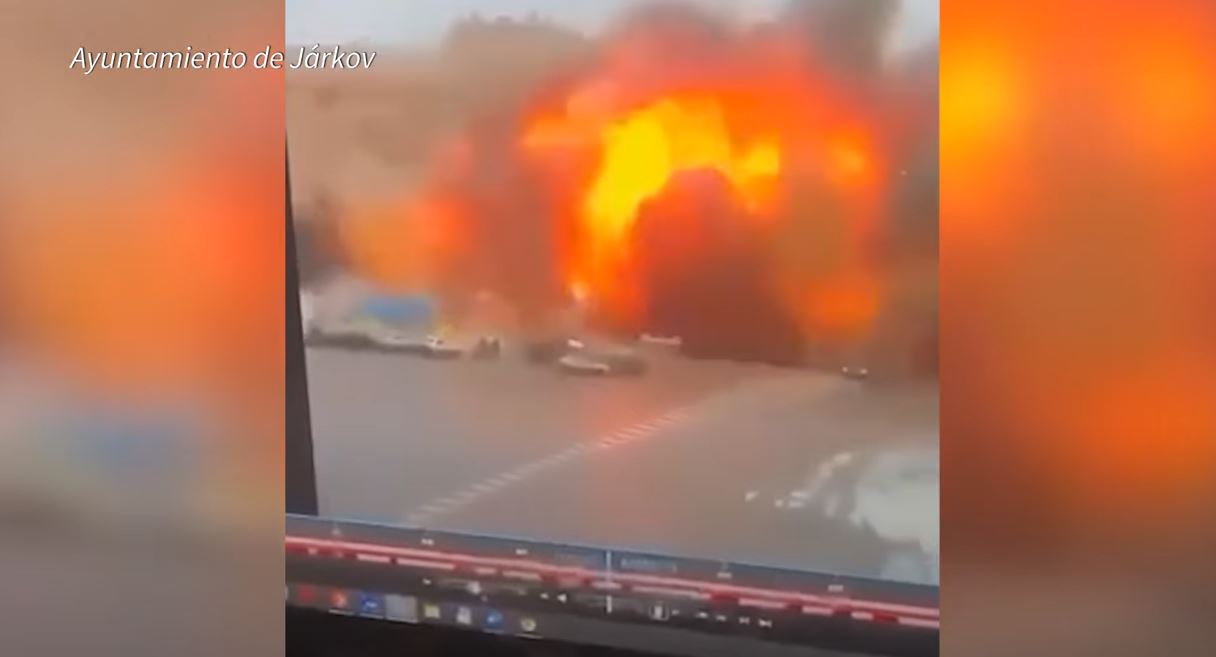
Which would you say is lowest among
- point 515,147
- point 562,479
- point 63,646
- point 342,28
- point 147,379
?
point 63,646

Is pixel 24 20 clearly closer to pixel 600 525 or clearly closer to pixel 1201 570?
pixel 600 525

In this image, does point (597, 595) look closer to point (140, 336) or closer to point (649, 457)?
point (649, 457)

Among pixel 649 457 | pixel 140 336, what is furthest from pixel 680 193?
pixel 140 336

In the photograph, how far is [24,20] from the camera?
3.61 ft

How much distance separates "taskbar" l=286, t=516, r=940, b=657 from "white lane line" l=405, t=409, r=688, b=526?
18 mm

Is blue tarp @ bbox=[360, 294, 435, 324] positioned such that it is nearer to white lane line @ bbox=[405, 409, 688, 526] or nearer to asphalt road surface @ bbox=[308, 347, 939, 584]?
asphalt road surface @ bbox=[308, 347, 939, 584]

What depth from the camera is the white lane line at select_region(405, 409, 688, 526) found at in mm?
935

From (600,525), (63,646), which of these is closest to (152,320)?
(63,646)

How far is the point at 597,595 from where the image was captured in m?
0.95

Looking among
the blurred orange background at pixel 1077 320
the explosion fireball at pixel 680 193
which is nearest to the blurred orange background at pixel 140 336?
the explosion fireball at pixel 680 193

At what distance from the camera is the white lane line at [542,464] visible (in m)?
0.93

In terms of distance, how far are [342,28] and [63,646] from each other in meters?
0.61

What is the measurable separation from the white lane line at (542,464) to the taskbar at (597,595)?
18mm

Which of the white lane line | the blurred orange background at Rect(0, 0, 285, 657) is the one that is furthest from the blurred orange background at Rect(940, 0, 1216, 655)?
the blurred orange background at Rect(0, 0, 285, 657)
